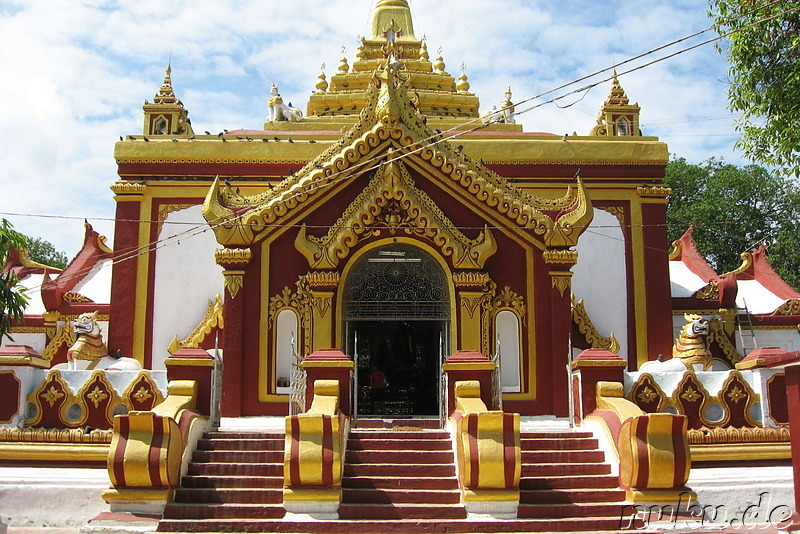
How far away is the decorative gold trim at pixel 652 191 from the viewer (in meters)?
18.0

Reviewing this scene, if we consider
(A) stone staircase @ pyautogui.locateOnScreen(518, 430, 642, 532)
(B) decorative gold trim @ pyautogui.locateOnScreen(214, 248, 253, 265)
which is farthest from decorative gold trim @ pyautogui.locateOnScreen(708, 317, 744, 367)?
(B) decorative gold trim @ pyautogui.locateOnScreen(214, 248, 253, 265)

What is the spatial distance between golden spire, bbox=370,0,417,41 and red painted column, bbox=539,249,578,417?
12105 mm

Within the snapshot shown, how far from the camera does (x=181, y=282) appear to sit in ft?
57.3

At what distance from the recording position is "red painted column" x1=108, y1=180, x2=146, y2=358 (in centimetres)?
1711

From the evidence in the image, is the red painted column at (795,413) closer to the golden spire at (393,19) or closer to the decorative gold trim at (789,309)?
the decorative gold trim at (789,309)

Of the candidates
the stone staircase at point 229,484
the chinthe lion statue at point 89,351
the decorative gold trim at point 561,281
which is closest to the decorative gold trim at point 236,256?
the chinthe lion statue at point 89,351

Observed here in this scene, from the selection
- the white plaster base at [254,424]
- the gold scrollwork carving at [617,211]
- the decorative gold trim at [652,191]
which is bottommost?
the white plaster base at [254,424]

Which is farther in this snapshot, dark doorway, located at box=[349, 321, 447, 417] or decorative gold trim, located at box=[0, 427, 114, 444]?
dark doorway, located at box=[349, 321, 447, 417]

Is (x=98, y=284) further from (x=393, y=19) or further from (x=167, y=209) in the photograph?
(x=393, y=19)

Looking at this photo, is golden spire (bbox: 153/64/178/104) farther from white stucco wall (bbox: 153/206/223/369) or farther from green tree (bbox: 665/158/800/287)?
green tree (bbox: 665/158/800/287)

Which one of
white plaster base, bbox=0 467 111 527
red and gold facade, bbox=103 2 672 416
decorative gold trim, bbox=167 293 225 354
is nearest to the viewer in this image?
white plaster base, bbox=0 467 111 527

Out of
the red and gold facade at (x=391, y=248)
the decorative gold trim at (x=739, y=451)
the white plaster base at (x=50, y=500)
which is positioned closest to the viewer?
the white plaster base at (x=50, y=500)

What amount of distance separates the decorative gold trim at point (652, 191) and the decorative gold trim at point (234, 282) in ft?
28.4

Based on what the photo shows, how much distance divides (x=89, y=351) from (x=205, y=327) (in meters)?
2.14
